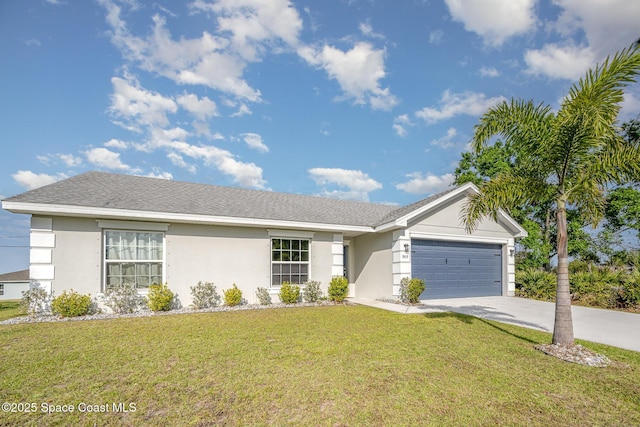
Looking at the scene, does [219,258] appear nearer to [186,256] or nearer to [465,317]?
[186,256]

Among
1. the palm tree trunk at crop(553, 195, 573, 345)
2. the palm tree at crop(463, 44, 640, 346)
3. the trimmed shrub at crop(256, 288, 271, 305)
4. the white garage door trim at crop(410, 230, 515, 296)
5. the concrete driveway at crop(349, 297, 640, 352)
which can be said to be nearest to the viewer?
the palm tree at crop(463, 44, 640, 346)

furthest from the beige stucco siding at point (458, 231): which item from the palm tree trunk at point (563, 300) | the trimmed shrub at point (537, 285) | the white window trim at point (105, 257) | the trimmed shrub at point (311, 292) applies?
the white window trim at point (105, 257)

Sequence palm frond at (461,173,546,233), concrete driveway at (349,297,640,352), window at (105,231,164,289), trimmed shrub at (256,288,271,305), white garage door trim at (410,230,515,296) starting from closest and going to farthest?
palm frond at (461,173,546,233)
concrete driveway at (349,297,640,352)
window at (105,231,164,289)
trimmed shrub at (256,288,271,305)
white garage door trim at (410,230,515,296)

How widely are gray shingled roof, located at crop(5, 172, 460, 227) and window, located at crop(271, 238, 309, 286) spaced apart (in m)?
1.08

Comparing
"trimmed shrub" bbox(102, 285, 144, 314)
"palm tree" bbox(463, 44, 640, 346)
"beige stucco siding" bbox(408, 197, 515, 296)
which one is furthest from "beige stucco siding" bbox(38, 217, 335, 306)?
"palm tree" bbox(463, 44, 640, 346)

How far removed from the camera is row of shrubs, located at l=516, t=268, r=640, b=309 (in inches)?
443

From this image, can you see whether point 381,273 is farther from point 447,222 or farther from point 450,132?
point 450,132

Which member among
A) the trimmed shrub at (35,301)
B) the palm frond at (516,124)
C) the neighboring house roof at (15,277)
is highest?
the palm frond at (516,124)

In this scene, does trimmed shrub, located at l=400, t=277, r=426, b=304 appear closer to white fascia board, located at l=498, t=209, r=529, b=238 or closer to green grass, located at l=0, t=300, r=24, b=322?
white fascia board, located at l=498, t=209, r=529, b=238

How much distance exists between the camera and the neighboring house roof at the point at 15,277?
2716cm

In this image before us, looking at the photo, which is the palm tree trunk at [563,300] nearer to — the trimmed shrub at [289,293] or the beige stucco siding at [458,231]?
the beige stucco siding at [458,231]

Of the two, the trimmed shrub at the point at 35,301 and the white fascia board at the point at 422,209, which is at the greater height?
the white fascia board at the point at 422,209

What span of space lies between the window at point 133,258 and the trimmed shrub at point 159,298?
1.70 ft

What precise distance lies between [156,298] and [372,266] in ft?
28.0
